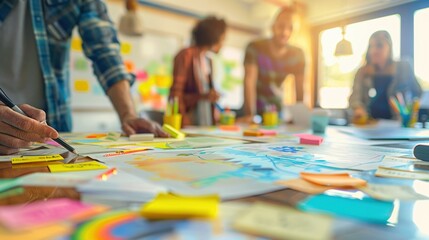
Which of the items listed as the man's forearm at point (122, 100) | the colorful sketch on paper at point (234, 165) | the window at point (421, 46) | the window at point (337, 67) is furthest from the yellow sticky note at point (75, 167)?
the window at point (337, 67)

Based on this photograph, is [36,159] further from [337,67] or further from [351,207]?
[337,67]

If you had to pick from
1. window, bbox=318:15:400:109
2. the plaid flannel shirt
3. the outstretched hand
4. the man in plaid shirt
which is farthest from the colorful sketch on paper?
window, bbox=318:15:400:109

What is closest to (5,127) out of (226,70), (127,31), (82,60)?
(127,31)

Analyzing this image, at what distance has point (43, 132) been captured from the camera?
54 centimetres

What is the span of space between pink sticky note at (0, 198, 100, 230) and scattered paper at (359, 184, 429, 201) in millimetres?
284

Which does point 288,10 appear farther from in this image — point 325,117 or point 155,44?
point 155,44

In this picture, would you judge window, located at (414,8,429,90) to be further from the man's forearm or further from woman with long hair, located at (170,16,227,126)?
the man's forearm

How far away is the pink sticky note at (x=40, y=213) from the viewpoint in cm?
22

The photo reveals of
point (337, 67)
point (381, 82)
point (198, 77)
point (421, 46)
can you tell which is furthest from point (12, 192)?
point (337, 67)

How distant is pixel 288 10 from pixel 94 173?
1790mm

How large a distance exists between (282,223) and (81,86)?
10.1 feet

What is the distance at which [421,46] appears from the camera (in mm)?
3119

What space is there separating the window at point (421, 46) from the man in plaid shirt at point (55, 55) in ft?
10.3

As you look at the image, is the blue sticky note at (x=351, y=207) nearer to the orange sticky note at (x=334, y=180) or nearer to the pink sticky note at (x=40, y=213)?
the orange sticky note at (x=334, y=180)
